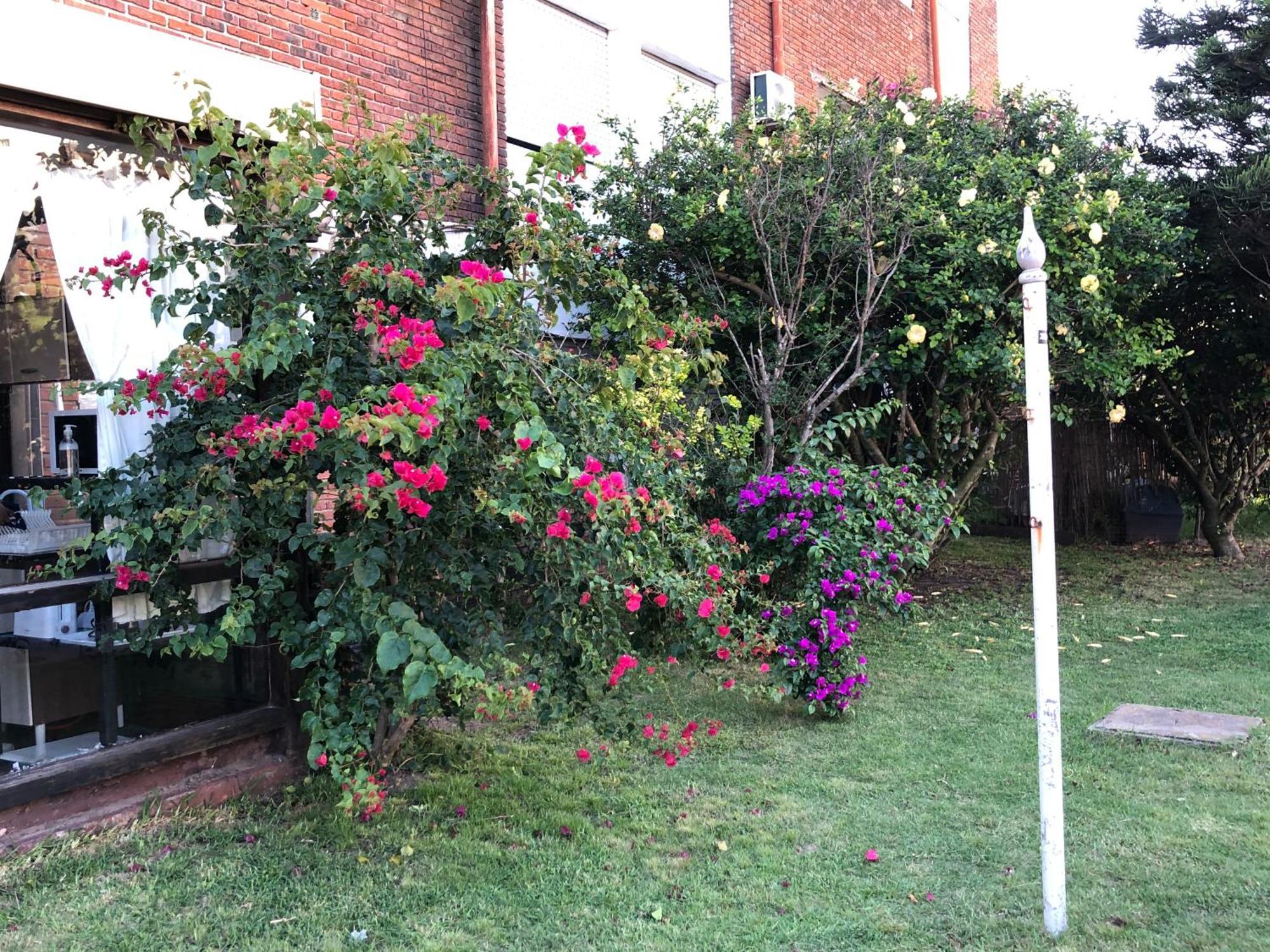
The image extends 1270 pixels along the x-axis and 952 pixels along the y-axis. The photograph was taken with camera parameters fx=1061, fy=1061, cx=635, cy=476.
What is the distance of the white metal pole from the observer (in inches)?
125

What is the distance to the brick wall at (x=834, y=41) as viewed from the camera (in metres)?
10.6

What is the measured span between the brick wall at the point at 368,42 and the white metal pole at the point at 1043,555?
286 centimetres

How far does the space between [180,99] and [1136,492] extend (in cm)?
1222

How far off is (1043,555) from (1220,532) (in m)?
Result: 10.3

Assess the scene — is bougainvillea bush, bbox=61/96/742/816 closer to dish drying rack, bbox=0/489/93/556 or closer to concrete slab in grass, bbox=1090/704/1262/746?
dish drying rack, bbox=0/489/93/556

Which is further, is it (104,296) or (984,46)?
(984,46)

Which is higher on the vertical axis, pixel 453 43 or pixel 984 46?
pixel 984 46

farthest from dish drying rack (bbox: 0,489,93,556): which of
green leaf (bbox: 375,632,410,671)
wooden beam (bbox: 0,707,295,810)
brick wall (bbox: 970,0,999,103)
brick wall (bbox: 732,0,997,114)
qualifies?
brick wall (bbox: 970,0,999,103)

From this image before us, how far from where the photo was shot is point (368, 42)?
6.43 meters

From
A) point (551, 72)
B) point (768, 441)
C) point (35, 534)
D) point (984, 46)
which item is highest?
point (984, 46)

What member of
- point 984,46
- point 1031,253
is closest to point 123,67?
point 1031,253

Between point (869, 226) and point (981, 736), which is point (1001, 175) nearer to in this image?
point (869, 226)

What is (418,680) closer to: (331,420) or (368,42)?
(331,420)

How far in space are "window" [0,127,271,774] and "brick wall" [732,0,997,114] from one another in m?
6.77
